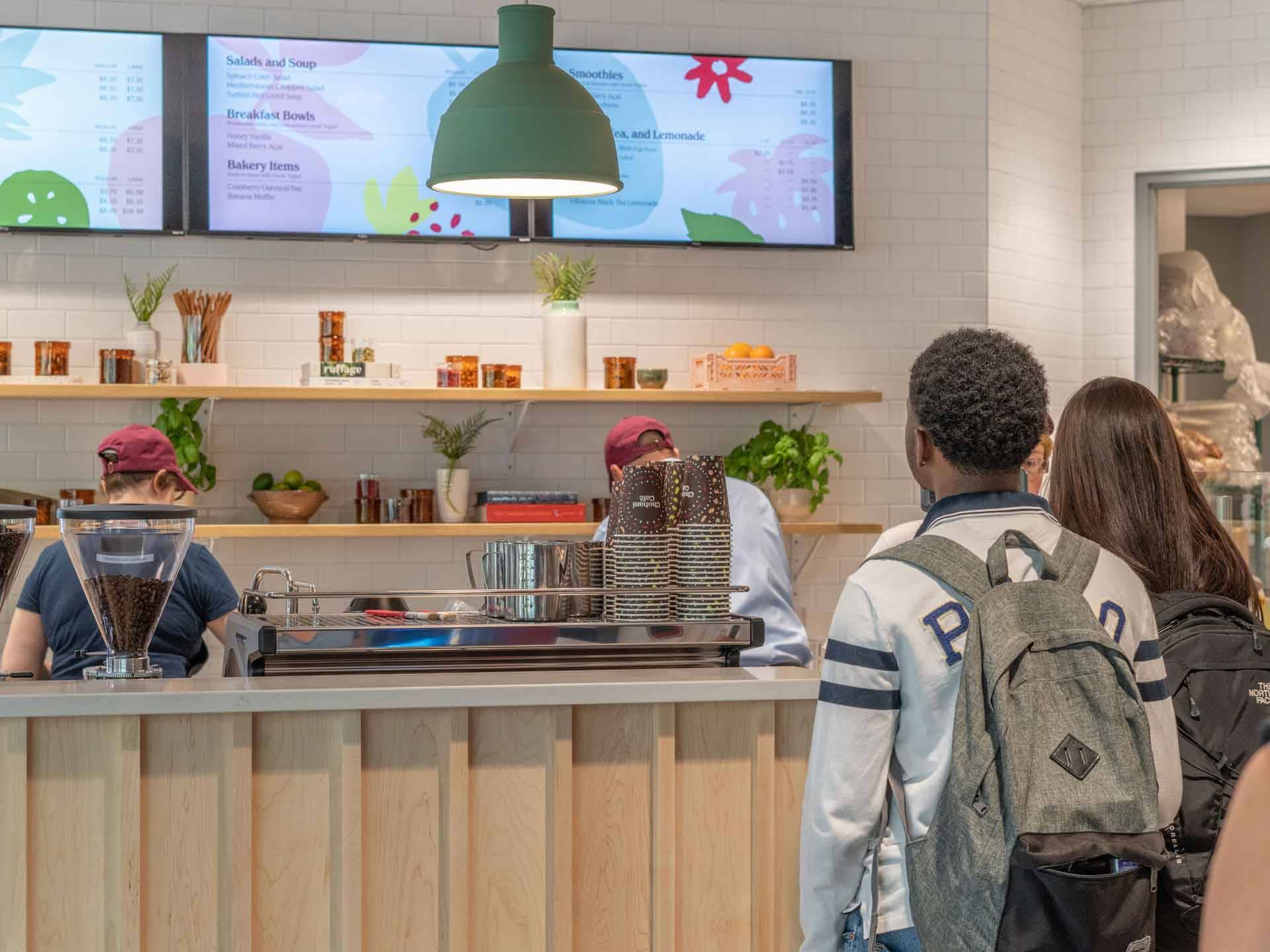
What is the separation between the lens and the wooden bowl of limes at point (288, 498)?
4812mm

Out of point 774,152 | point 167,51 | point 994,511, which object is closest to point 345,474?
point 167,51

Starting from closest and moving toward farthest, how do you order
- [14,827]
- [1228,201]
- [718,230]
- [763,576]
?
[14,827], [763,576], [718,230], [1228,201]

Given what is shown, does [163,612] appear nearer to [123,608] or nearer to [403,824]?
[123,608]

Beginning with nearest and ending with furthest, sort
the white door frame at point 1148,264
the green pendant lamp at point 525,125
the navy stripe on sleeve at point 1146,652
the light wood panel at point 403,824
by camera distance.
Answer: the navy stripe on sleeve at point 1146,652
the light wood panel at point 403,824
the green pendant lamp at point 525,125
the white door frame at point 1148,264

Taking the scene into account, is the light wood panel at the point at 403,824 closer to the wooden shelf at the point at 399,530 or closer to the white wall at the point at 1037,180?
the wooden shelf at the point at 399,530

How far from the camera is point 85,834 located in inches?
83.8

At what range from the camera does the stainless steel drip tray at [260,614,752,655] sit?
232cm

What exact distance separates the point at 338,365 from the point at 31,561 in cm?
129

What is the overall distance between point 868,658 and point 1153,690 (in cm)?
42

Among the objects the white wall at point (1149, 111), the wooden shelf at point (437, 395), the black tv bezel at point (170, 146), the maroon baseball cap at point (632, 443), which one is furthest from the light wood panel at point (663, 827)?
the white wall at point (1149, 111)

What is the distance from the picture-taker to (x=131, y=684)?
2203mm

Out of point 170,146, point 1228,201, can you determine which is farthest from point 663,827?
point 1228,201

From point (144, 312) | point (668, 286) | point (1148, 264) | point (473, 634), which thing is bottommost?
point (473, 634)

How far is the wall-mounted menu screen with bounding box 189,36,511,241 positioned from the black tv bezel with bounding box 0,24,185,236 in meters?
0.05
